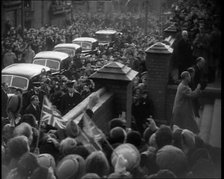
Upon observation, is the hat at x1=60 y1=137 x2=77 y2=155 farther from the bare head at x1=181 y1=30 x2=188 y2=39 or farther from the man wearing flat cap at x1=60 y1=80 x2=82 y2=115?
the bare head at x1=181 y1=30 x2=188 y2=39

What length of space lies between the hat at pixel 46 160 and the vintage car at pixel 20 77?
7498 mm

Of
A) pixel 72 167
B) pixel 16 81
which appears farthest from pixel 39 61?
pixel 72 167

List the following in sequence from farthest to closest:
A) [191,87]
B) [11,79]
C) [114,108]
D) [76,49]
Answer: [76,49] → [11,79] → [191,87] → [114,108]

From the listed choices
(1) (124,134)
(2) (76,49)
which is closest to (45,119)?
(1) (124,134)

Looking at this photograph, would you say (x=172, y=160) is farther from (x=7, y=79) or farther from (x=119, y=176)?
(x=7, y=79)

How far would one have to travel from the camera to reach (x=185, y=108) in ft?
26.9

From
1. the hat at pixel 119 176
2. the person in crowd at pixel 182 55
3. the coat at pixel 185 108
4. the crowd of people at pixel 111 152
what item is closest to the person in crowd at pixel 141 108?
the coat at pixel 185 108

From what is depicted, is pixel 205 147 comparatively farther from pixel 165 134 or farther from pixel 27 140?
pixel 27 140

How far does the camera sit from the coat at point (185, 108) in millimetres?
8023

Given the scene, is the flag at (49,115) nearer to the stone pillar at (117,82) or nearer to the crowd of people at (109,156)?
the crowd of people at (109,156)

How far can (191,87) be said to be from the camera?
8.80m

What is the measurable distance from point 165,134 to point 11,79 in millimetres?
8367

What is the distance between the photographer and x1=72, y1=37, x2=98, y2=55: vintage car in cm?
1938

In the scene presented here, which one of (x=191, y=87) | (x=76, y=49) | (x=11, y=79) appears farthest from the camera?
(x=76, y=49)
